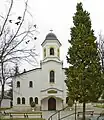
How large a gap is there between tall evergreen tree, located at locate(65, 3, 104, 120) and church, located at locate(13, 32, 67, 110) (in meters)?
23.2

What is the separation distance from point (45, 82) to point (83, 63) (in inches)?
967

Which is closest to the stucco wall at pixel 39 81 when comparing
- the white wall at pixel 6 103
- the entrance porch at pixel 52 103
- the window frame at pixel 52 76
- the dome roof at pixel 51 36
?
the window frame at pixel 52 76

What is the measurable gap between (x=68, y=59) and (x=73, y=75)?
1479 millimetres

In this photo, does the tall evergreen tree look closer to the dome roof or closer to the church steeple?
the church steeple

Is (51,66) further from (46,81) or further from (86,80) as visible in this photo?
(86,80)

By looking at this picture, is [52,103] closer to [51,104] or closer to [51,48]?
[51,104]

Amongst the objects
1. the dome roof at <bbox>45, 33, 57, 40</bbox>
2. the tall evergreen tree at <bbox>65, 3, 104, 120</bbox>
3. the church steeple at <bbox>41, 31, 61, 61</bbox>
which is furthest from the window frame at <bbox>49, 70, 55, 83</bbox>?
the tall evergreen tree at <bbox>65, 3, 104, 120</bbox>

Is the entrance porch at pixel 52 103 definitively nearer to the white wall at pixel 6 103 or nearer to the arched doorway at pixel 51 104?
the arched doorway at pixel 51 104

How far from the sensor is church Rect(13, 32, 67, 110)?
165 feet

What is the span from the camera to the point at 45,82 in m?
51.0

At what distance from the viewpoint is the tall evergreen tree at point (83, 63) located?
2623 centimetres

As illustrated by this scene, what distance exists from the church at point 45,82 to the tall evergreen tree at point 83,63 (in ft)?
76.0

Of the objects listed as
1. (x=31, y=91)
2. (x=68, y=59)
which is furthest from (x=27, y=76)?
(x=68, y=59)

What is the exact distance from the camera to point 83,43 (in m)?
27.1
